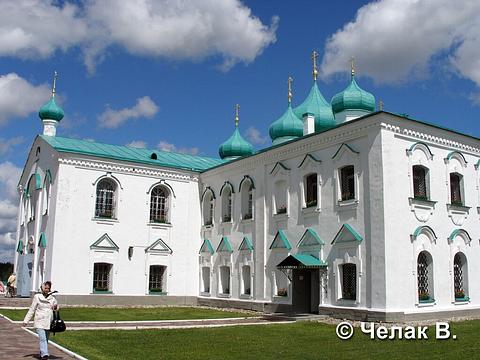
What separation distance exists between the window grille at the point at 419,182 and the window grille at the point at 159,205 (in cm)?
1183

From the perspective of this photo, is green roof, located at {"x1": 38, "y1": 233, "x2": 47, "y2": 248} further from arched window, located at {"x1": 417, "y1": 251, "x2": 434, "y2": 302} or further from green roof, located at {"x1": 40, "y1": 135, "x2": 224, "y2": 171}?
arched window, located at {"x1": 417, "y1": 251, "x2": 434, "y2": 302}

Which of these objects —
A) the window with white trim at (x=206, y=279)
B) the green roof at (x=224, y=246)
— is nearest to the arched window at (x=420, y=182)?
the green roof at (x=224, y=246)

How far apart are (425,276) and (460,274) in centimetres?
197

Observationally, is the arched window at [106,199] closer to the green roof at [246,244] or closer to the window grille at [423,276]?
the green roof at [246,244]

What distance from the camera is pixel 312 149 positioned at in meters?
18.9

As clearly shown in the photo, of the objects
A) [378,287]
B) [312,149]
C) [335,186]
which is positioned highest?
[312,149]

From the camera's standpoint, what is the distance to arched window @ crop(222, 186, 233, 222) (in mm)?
23500

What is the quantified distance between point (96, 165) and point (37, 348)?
44.8ft

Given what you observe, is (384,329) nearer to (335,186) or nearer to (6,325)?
(335,186)

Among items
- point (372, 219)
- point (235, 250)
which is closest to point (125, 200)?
point (235, 250)

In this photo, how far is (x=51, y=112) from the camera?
26.4 meters

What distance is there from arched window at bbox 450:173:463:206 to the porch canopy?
4933mm

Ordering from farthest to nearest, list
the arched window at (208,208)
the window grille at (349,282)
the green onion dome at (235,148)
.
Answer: the green onion dome at (235,148) < the arched window at (208,208) < the window grille at (349,282)

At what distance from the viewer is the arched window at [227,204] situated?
2350 centimetres
